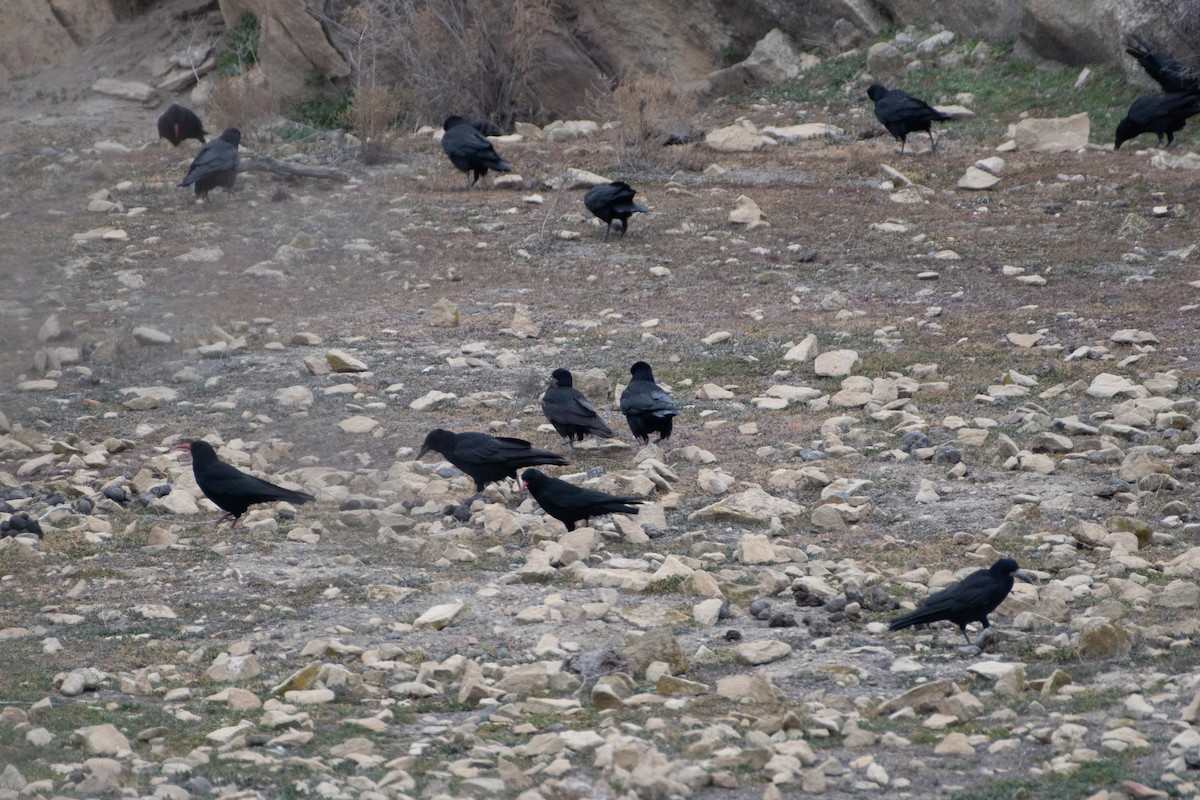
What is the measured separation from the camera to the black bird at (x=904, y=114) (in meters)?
16.1

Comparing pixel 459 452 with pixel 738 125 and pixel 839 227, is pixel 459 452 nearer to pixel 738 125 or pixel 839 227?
pixel 839 227

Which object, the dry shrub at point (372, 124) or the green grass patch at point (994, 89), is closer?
the dry shrub at point (372, 124)

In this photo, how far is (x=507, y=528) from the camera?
23.5 ft

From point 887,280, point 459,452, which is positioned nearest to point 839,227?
point 887,280

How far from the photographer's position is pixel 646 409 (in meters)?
8.41

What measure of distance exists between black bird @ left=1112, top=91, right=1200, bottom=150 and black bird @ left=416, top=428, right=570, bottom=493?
406 inches

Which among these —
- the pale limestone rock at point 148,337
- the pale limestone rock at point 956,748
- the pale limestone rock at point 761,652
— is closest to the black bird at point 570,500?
the pale limestone rock at point 761,652

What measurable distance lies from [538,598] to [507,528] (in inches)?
44.4

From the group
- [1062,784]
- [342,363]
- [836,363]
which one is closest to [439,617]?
[1062,784]

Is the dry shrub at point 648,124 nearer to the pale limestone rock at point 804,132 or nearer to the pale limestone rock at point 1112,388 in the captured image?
the pale limestone rock at point 804,132

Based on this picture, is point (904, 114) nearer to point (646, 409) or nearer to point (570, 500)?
point (646, 409)

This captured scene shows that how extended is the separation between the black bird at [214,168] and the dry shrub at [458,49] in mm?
3972

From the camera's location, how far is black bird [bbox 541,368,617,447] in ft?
27.7

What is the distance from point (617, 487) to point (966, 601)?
106 inches
